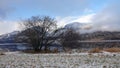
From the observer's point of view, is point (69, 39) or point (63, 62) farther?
point (69, 39)

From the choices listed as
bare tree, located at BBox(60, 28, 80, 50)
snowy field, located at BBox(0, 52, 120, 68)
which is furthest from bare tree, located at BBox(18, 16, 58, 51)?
snowy field, located at BBox(0, 52, 120, 68)

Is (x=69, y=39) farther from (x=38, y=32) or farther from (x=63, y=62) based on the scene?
(x=63, y=62)

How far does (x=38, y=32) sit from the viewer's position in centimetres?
4719

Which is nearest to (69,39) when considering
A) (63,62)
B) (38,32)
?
(38,32)

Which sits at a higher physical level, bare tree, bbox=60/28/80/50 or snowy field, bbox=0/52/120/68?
bare tree, bbox=60/28/80/50

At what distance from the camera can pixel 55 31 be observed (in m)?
48.4

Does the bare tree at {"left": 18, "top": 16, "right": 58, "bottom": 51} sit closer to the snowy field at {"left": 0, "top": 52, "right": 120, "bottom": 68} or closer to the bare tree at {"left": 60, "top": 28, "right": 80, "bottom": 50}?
the bare tree at {"left": 60, "top": 28, "right": 80, "bottom": 50}

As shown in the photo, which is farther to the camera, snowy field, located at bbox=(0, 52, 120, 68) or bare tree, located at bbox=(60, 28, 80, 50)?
bare tree, located at bbox=(60, 28, 80, 50)

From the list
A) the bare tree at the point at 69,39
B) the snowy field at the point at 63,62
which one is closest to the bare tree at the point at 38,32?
the bare tree at the point at 69,39

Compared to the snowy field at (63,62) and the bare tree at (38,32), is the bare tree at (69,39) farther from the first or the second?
the snowy field at (63,62)

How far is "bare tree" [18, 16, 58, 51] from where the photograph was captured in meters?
45.9

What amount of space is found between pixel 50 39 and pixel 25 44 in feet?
14.6

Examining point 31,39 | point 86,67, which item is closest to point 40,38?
point 31,39

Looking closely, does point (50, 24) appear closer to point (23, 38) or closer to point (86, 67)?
point (23, 38)
